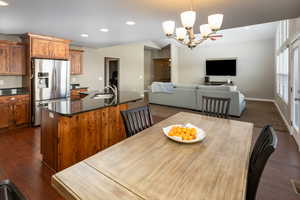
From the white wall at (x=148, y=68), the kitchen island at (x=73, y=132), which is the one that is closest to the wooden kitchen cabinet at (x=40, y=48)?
the kitchen island at (x=73, y=132)

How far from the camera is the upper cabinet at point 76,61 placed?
547cm

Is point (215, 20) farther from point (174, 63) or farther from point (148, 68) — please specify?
point (148, 68)

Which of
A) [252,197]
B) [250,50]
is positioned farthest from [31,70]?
[250,50]

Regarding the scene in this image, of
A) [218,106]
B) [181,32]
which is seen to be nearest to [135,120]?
[218,106]

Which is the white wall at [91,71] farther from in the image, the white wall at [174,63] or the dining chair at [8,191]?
the dining chair at [8,191]

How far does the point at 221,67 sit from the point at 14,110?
902 centimetres

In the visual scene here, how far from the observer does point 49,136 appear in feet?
7.59

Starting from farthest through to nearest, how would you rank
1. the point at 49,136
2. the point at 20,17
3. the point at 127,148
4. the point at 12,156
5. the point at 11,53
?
1. the point at 11,53
2. the point at 20,17
3. the point at 12,156
4. the point at 49,136
5. the point at 127,148

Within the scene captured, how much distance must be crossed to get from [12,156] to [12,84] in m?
2.57

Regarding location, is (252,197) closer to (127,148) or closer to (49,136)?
(127,148)

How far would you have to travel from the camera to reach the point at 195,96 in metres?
5.91

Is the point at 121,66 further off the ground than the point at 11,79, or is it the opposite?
the point at 121,66

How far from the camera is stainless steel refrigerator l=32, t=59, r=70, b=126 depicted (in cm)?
412

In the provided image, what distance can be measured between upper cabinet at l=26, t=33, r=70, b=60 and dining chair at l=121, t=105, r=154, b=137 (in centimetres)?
360
